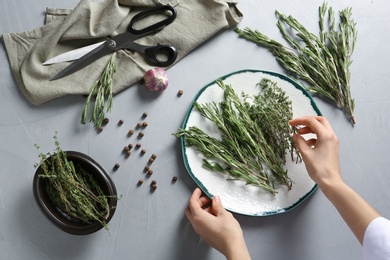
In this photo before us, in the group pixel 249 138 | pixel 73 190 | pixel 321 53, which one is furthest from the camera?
pixel 321 53

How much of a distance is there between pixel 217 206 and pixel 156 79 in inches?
15.4

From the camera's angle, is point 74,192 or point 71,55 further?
point 71,55

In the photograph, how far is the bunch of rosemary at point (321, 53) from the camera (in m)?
1.36

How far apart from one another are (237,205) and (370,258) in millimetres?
370

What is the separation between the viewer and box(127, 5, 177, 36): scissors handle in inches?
51.9

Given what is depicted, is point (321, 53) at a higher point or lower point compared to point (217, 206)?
higher

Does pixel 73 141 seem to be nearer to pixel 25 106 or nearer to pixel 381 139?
pixel 25 106

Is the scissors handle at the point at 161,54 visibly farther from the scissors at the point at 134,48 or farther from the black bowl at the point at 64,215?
the black bowl at the point at 64,215

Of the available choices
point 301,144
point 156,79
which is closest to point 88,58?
point 156,79

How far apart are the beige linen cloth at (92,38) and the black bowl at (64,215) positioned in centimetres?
21

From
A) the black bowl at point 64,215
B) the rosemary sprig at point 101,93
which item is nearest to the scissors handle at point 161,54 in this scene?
the rosemary sprig at point 101,93

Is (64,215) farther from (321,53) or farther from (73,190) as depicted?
(321,53)

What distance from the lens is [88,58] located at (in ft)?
4.25

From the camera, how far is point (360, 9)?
1.43m
